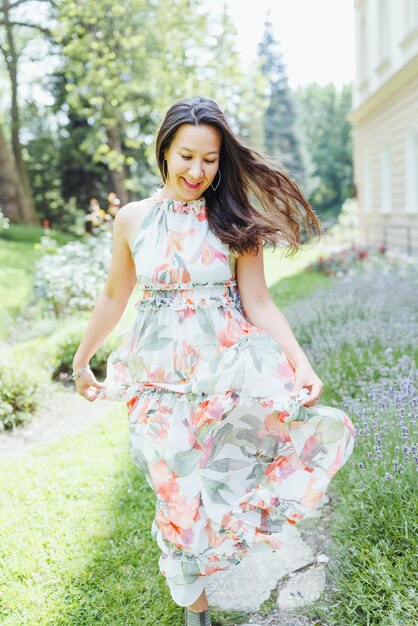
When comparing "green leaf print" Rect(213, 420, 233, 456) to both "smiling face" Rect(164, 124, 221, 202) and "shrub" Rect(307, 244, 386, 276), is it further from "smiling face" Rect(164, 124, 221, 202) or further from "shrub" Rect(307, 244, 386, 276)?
"shrub" Rect(307, 244, 386, 276)

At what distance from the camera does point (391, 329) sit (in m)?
4.67

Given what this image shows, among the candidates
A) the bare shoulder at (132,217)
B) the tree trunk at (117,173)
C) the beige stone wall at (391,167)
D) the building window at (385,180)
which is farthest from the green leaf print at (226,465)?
the tree trunk at (117,173)

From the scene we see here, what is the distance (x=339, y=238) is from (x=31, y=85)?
12.3 meters

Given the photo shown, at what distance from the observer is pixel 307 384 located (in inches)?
81.9

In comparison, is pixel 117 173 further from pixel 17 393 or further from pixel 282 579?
pixel 282 579

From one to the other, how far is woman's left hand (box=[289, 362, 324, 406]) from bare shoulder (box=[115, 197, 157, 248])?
76 centimetres

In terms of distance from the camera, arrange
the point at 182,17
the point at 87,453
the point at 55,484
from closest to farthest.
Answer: the point at 55,484 → the point at 87,453 → the point at 182,17

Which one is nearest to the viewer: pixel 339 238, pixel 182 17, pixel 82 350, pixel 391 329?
pixel 82 350

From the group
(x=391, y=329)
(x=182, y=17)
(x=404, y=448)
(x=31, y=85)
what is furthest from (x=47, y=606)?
(x=31, y=85)

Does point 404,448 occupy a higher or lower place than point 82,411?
higher

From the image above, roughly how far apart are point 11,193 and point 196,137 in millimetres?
19298

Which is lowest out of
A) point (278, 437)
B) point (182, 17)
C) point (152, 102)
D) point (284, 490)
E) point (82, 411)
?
point (82, 411)

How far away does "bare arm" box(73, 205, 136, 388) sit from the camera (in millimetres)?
2393

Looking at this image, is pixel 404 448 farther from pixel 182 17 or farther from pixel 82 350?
pixel 182 17
